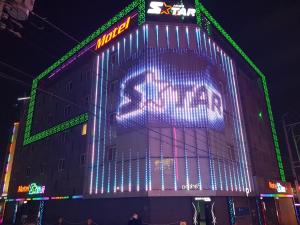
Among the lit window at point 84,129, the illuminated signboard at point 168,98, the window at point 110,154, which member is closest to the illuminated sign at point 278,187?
the illuminated signboard at point 168,98

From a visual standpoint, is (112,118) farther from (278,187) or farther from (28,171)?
(278,187)

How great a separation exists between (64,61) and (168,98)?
2015cm

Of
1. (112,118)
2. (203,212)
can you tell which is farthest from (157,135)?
(203,212)

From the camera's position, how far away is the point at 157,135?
2159cm

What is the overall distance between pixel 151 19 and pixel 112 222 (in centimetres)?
1882

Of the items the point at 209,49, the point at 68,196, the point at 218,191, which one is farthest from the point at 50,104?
the point at 218,191

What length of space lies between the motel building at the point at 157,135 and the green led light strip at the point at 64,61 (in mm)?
208

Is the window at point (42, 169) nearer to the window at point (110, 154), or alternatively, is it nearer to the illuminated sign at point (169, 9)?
the window at point (110, 154)

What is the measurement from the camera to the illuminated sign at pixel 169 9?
2533cm

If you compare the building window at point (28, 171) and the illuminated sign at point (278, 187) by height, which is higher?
the building window at point (28, 171)

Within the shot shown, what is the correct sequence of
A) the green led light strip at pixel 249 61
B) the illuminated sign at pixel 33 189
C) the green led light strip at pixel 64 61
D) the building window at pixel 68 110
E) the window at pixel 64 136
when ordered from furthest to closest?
1. the building window at pixel 68 110
2. the illuminated sign at pixel 33 189
3. the window at pixel 64 136
4. the green led light strip at pixel 249 61
5. the green led light strip at pixel 64 61

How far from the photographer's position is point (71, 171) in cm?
2873

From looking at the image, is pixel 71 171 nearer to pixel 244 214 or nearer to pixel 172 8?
pixel 244 214

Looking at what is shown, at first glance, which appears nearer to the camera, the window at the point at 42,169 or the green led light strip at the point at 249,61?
the green led light strip at the point at 249,61
